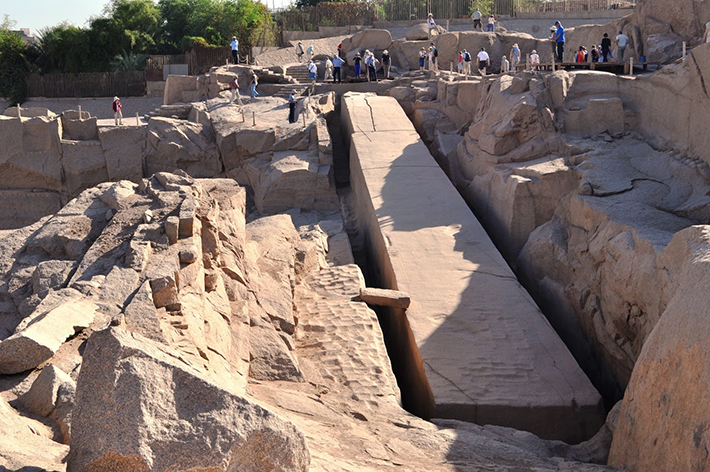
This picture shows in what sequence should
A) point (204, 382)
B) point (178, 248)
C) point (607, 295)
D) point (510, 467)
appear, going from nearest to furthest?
point (204, 382) → point (510, 467) → point (178, 248) → point (607, 295)

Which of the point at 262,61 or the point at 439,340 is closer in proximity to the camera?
the point at 439,340

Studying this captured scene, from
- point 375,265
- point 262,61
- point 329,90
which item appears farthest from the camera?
point 262,61

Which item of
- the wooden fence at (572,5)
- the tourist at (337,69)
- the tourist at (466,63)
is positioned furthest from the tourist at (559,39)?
the wooden fence at (572,5)

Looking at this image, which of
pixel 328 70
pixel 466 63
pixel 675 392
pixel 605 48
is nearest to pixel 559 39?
pixel 605 48

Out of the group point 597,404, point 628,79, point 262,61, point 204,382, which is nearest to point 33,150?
point 262,61

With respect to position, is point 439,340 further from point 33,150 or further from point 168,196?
point 33,150

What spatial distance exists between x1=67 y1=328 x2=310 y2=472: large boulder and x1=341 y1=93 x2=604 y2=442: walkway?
12.6 ft

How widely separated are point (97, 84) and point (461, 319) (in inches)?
749

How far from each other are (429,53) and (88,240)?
12349mm

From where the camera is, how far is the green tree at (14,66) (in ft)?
80.2

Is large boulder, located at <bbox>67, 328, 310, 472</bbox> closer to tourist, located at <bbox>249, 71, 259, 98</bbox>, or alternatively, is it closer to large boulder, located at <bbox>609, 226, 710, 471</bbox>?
large boulder, located at <bbox>609, 226, 710, 471</bbox>

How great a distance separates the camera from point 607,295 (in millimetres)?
8109

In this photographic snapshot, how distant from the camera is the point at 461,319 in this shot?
27.3 feet

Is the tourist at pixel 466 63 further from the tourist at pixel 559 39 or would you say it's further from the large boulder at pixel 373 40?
the large boulder at pixel 373 40
